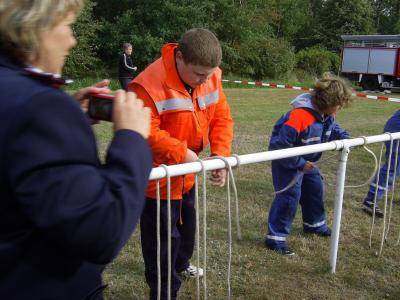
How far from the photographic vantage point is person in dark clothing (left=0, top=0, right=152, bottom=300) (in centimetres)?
95

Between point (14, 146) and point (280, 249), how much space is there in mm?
3307

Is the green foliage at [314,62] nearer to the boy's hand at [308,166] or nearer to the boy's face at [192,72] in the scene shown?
the boy's hand at [308,166]

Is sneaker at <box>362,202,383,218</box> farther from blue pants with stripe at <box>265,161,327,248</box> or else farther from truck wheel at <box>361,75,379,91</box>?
truck wheel at <box>361,75,379,91</box>

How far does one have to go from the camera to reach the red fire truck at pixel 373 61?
24406mm

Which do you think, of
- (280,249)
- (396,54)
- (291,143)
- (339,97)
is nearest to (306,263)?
(280,249)

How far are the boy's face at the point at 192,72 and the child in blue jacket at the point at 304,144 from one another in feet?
4.00

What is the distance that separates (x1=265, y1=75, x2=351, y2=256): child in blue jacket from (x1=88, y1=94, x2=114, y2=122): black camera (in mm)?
2473

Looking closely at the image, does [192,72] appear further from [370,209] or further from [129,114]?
[370,209]

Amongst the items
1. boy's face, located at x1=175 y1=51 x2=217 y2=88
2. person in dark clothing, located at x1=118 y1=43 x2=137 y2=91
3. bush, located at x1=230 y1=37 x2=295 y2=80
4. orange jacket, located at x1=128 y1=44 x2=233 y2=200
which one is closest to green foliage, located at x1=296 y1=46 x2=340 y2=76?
bush, located at x1=230 y1=37 x2=295 y2=80

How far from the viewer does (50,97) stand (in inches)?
38.7

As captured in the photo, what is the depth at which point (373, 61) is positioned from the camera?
1003 inches

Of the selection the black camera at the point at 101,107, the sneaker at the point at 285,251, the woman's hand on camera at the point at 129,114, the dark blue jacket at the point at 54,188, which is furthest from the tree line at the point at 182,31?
the dark blue jacket at the point at 54,188

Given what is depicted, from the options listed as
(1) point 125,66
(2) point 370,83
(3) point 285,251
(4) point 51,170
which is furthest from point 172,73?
(2) point 370,83

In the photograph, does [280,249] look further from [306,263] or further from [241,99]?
[241,99]
